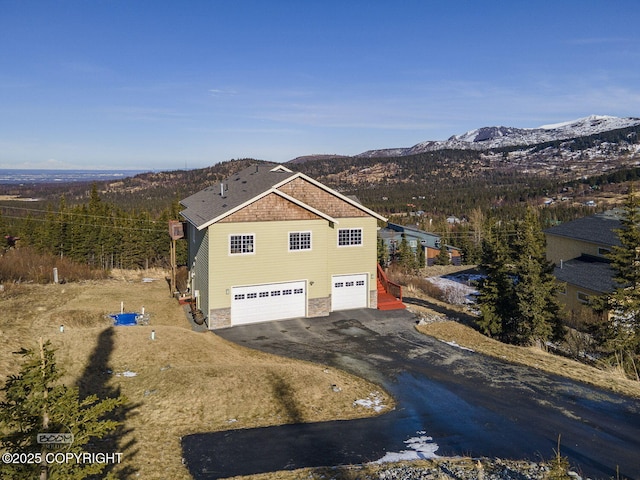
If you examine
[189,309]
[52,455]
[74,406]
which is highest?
[74,406]

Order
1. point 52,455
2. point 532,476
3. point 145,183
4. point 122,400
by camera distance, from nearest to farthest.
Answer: point 52,455
point 122,400
point 532,476
point 145,183

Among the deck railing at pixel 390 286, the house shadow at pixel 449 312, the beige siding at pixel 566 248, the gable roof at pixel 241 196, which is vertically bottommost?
the house shadow at pixel 449 312

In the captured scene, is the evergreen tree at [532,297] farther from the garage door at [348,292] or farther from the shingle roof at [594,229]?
the shingle roof at [594,229]

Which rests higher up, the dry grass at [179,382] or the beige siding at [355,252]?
the beige siding at [355,252]

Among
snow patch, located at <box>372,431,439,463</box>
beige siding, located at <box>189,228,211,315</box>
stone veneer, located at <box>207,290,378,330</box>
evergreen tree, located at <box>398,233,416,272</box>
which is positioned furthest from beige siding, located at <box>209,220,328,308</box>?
evergreen tree, located at <box>398,233,416,272</box>

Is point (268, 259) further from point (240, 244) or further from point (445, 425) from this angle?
point (445, 425)

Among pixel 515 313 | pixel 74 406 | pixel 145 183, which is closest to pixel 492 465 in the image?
pixel 74 406

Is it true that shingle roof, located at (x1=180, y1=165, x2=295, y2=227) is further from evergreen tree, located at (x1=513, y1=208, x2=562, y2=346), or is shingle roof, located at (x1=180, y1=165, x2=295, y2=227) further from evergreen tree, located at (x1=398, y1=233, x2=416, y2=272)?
evergreen tree, located at (x1=398, y1=233, x2=416, y2=272)

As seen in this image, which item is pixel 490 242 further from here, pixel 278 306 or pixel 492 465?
pixel 492 465

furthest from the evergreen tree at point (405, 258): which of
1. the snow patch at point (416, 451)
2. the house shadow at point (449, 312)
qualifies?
the snow patch at point (416, 451)
